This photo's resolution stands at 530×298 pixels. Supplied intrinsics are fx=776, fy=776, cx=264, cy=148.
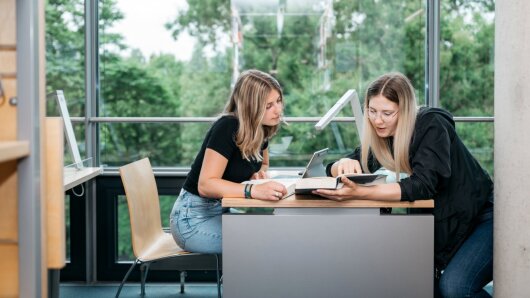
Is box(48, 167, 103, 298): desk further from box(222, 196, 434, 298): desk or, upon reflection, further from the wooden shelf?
box(222, 196, 434, 298): desk

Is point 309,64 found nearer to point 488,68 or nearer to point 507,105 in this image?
point 488,68

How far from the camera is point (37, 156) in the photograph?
5.85 feet

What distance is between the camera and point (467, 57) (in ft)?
16.0

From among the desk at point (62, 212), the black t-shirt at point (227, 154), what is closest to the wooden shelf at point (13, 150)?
the desk at point (62, 212)

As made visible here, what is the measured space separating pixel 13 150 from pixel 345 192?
4.61 feet

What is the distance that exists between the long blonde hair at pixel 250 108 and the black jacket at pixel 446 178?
67 cm

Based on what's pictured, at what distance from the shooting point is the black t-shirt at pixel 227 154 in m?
3.23

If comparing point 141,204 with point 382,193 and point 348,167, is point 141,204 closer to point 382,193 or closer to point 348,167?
point 348,167

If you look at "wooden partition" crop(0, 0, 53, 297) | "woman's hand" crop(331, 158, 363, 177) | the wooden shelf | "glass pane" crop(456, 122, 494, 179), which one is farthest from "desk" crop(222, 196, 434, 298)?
"glass pane" crop(456, 122, 494, 179)

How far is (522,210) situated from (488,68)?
7.86 feet

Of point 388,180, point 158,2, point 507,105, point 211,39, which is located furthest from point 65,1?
point 507,105

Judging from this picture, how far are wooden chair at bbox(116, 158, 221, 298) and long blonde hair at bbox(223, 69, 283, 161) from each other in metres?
0.56

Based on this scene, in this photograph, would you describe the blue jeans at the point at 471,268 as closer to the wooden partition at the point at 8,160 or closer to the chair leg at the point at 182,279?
the wooden partition at the point at 8,160

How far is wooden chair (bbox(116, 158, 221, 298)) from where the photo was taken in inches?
138
